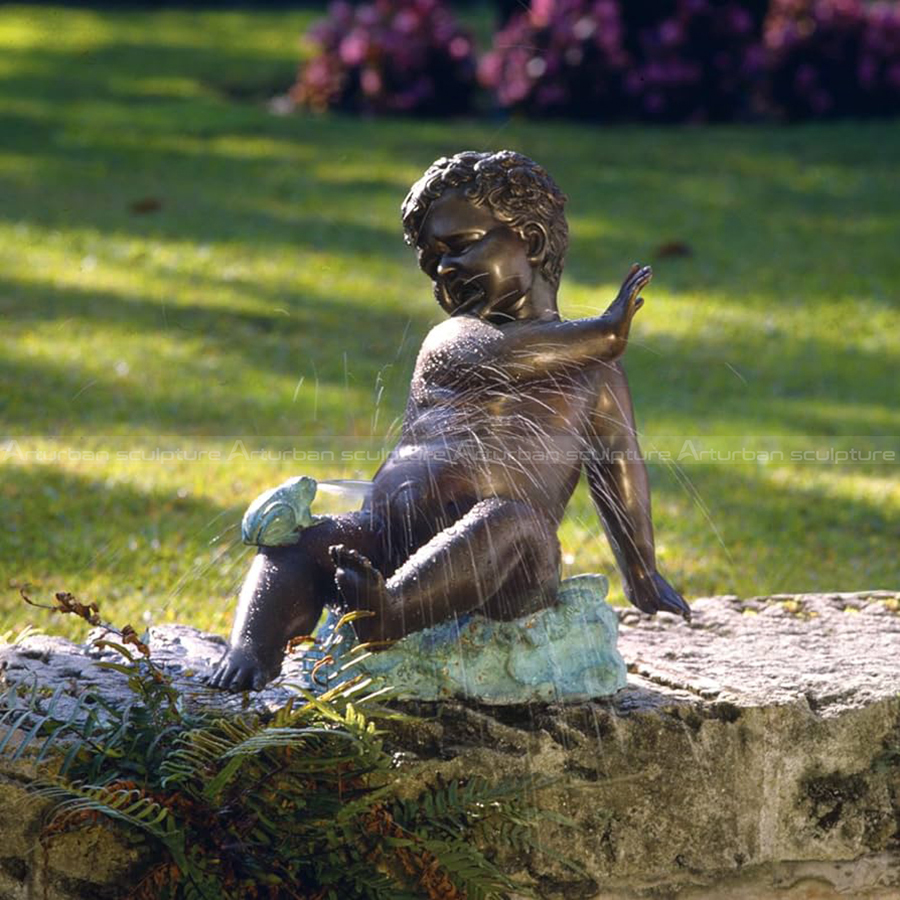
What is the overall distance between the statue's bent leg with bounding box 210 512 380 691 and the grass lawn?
1.43 feet

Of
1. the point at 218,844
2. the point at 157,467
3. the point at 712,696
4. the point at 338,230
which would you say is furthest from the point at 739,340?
the point at 218,844

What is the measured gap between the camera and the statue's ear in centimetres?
364

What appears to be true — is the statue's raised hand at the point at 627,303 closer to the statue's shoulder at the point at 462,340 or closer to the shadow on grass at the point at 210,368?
the statue's shoulder at the point at 462,340

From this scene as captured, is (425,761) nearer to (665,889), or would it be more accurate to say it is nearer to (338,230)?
(665,889)

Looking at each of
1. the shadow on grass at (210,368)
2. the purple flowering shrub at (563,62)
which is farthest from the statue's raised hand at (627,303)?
the purple flowering shrub at (563,62)

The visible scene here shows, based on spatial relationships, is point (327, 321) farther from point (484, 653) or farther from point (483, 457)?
point (484, 653)

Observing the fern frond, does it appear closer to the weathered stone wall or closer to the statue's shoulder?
the weathered stone wall

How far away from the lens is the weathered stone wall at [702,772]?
333cm

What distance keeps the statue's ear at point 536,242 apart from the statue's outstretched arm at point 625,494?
291 mm

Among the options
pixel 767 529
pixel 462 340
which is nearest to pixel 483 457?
pixel 462 340

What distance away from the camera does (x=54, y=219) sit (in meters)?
10.0

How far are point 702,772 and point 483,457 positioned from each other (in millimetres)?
781

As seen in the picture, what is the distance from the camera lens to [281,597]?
3385 millimetres

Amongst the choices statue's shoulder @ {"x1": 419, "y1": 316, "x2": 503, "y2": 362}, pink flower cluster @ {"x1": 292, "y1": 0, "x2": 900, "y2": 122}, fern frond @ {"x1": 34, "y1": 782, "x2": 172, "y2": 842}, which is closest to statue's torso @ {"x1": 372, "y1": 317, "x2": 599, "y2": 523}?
statue's shoulder @ {"x1": 419, "y1": 316, "x2": 503, "y2": 362}
